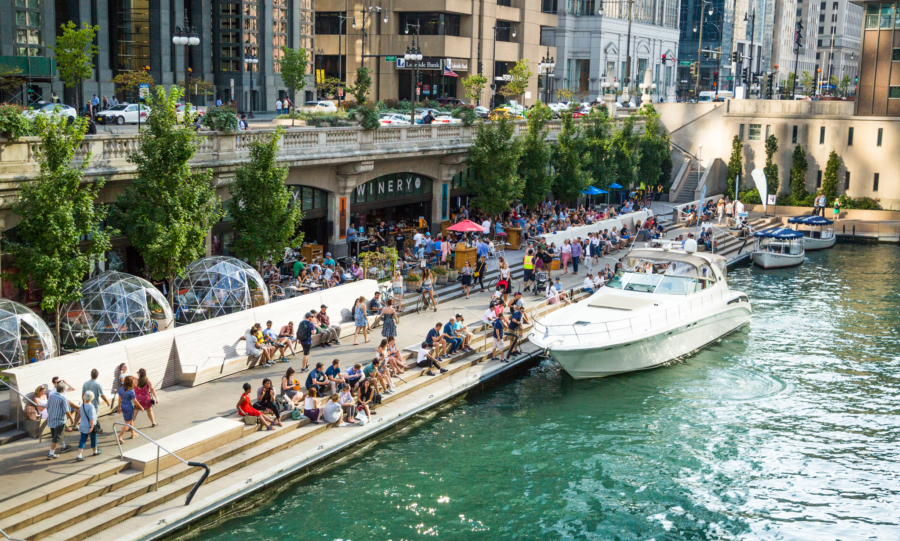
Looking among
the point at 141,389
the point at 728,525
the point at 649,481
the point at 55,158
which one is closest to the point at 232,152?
the point at 55,158

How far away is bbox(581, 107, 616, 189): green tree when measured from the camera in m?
52.3

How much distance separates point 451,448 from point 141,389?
713 centimetres

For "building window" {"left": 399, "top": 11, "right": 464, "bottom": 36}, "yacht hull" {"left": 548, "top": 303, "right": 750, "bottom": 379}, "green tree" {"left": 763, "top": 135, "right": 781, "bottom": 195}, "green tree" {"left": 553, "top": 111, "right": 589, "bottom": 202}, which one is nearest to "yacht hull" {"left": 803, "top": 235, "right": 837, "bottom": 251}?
"green tree" {"left": 763, "top": 135, "right": 781, "bottom": 195}

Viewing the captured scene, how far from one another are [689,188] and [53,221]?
53192 millimetres

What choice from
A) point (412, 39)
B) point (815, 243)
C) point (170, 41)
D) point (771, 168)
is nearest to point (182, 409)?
point (815, 243)

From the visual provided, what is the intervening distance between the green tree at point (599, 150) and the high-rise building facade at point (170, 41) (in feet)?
84.3

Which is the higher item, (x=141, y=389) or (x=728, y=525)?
(x=141, y=389)

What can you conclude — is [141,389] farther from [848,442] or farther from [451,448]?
[848,442]

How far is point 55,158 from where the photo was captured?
21.5 meters

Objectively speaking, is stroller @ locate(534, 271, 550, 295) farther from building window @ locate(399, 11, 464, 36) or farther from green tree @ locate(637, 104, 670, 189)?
building window @ locate(399, 11, 464, 36)

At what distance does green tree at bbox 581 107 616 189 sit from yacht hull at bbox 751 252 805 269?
962cm

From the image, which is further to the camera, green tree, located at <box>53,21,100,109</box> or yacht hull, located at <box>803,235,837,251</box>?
yacht hull, located at <box>803,235,837,251</box>

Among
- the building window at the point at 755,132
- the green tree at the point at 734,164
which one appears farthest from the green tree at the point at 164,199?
the building window at the point at 755,132

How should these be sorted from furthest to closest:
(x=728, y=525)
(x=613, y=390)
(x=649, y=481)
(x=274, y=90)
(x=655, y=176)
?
(x=274, y=90) → (x=655, y=176) → (x=613, y=390) → (x=649, y=481) → (x=728, y=525)
